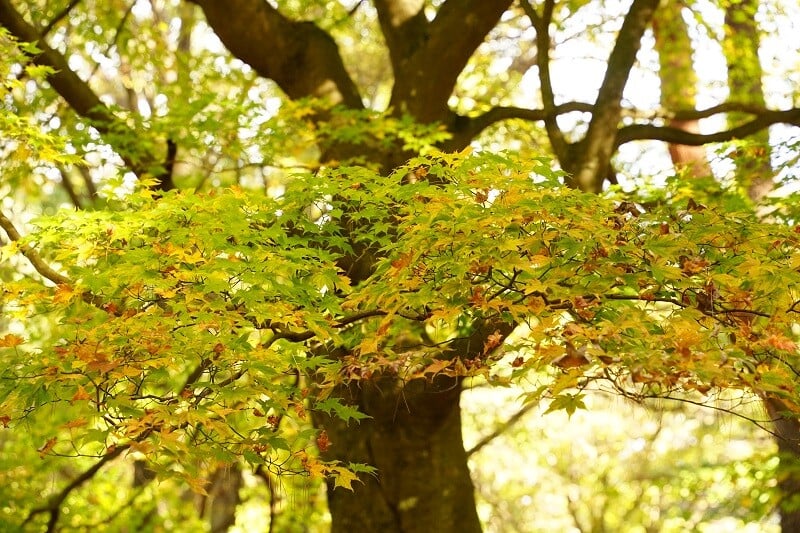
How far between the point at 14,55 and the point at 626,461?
17.2m

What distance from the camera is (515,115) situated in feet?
26.4

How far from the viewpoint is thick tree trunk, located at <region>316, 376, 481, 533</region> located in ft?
22.7

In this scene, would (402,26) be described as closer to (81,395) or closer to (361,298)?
(361,298)

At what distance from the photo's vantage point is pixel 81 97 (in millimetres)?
7949

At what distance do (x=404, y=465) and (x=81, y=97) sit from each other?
4.80m

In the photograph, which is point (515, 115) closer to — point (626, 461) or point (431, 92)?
point (431, 92)

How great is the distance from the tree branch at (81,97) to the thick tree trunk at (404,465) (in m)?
3.09

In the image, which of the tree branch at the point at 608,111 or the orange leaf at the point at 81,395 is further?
the tree branch at the point at 608,111

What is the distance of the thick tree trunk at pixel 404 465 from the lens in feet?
22.7

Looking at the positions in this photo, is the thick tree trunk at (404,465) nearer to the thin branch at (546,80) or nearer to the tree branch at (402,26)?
the thin branch at (546,80)

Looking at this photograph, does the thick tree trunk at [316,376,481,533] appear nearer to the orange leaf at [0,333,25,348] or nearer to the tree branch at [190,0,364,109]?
the tree branch at [190,0,364,109]

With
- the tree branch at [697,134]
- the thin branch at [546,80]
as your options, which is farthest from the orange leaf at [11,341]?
the tree branch at [697,134]

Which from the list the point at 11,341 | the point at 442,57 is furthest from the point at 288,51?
the point at 11,341

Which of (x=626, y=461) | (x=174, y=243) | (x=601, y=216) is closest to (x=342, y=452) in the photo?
(x=174, y=243)
